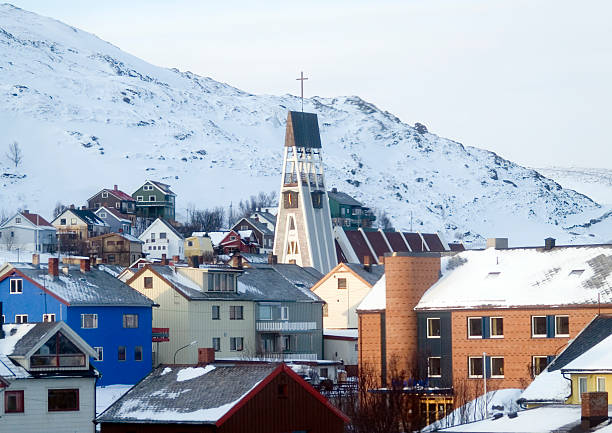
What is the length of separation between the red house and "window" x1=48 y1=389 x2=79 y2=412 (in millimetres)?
5764

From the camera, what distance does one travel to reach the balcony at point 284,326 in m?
99.6

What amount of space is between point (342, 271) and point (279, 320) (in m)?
11.2

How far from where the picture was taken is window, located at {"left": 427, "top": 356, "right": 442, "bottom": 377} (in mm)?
76375

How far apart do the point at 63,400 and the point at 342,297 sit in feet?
163

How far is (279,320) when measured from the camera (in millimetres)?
101062

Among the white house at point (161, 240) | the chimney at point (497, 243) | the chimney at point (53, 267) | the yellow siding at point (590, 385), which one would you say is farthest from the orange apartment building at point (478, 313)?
the white house at point (161, 240)

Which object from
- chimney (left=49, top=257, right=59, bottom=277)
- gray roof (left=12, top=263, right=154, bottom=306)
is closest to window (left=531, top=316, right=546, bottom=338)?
gray roof (left=12, top=263, right=154, bottom=306)

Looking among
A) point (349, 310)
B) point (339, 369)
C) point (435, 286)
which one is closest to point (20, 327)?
point (435, 286)

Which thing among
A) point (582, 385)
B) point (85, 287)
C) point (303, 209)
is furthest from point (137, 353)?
point (303, 209)

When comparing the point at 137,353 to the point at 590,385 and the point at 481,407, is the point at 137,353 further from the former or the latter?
the point at 590,385

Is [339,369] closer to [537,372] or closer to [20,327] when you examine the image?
[537,372]

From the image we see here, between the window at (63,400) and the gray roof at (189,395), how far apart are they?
576 cm

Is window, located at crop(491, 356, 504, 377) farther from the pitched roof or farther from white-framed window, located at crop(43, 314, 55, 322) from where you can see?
the pitched roof

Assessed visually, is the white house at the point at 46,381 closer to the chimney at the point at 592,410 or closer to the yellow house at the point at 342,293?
the chimney at the point at 592,410
